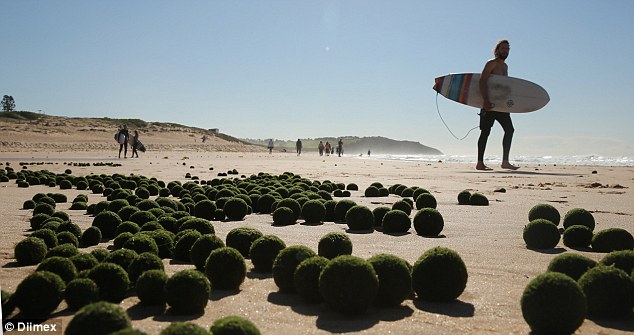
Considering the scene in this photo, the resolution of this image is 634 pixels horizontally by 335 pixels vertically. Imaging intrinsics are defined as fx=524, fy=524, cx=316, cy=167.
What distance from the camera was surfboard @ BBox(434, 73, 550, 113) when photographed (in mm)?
21234

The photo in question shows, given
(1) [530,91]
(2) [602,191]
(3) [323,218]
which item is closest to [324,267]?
(3) [323,218]

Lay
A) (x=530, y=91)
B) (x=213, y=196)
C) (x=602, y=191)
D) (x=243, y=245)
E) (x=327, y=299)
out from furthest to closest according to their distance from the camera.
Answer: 1. (x=530, y=91)
2. (x=602, y=191)
3. (x=213, y=196)
4. (x=243, y=245)
5. (x=327, y=299)

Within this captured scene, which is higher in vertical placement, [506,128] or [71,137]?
[506,128]

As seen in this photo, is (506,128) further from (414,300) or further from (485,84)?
(414,300)

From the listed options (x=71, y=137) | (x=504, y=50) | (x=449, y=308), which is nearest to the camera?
(x=449, y=308)

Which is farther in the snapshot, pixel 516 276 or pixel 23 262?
pixel 23 262

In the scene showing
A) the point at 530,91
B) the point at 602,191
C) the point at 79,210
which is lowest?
the point at 79,210

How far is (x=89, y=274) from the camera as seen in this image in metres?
3.91

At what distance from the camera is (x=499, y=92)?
2122cm

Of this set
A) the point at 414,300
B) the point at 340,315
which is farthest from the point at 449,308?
the point at 340,315

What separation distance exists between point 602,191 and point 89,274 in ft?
40.4

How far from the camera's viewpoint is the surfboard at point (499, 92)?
21.2 meters

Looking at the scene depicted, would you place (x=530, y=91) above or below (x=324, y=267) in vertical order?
above

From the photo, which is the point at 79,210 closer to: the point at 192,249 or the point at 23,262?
the point at 23,262
